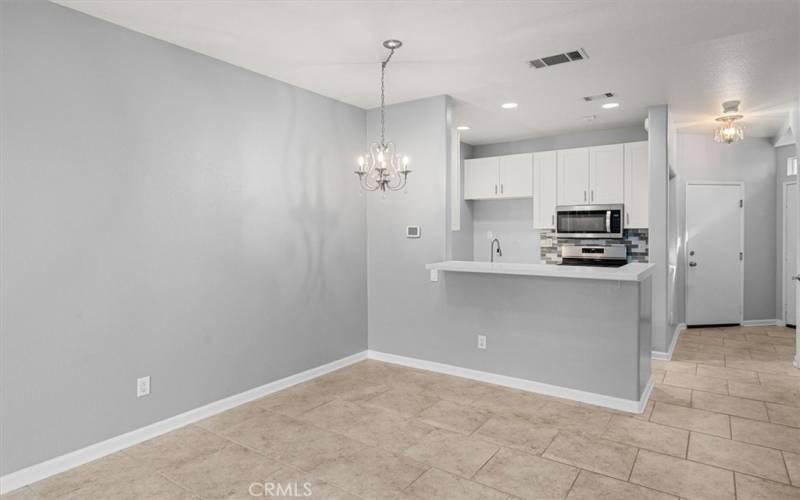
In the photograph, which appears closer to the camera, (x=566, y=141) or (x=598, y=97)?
(x=598, y=97)

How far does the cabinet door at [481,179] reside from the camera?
6.39 m

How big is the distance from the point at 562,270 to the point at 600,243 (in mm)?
2654

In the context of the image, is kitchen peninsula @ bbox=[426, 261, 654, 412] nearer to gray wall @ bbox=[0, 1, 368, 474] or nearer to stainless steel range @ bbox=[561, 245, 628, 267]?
gray wall @ bbox=[0, 1, 368, 474]

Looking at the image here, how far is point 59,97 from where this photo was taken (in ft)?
8.85

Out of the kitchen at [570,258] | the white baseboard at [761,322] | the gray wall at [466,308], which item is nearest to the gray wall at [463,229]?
the kitchen at [570,258]

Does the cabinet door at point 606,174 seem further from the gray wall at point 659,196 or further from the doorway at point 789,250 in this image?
the doorway at point 789,250

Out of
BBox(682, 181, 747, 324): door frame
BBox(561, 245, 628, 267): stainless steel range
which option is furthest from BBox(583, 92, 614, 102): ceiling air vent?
BBox(682, 181, 747, 324): door frame

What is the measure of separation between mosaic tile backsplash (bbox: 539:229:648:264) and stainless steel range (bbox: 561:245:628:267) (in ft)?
0.27

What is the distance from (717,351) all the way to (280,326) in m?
4.90

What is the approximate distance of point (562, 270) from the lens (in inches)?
143

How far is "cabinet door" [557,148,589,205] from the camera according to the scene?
5.72 meters

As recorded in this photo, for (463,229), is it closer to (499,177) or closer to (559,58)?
(499,177)

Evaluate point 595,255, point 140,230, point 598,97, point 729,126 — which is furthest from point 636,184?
point 140,230

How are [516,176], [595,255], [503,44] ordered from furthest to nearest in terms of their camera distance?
[516,176], [595,255], [503,44]
